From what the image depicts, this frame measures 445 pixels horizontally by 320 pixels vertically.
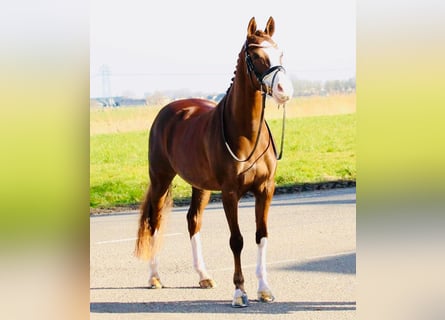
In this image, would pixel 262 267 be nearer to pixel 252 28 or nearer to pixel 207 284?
pixel 207 284

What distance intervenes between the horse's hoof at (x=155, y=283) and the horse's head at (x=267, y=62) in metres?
1.37

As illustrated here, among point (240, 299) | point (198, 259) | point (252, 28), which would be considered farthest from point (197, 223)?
point (252, 28)

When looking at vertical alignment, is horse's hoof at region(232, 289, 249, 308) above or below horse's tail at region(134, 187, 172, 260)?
below

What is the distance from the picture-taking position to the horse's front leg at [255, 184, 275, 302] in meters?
4.51

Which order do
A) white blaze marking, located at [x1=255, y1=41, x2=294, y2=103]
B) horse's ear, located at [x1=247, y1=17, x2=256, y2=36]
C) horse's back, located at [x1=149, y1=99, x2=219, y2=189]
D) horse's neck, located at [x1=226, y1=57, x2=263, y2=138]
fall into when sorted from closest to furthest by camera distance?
white blaze marking, located at [x1=255, y1=41, x2=294, y2=103] < horse's ear, located at [x1=247, y1=17, x2=256, y2=36] < horse's neck, located at [x1=226, y1=57, x2=263, y2=138] < horse's back, located at [x1=149, y1=99, x2=219, y2=189]

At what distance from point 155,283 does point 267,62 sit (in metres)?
1.51

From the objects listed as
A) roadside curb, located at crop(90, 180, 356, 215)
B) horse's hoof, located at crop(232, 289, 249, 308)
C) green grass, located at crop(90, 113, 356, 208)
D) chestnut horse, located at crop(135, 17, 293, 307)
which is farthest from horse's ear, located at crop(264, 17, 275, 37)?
horse's hoof, located at crop(232, 289, 249, 308)

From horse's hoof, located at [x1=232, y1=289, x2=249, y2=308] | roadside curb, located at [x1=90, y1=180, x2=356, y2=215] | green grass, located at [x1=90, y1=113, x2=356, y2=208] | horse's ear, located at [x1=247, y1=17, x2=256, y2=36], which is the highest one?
horse's ear, located at [x1=247, y1=17, x2=256, y2=36]

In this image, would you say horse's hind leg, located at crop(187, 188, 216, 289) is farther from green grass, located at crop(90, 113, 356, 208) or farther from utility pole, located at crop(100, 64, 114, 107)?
utility pole, located at crop(100, 64, 114, 107)

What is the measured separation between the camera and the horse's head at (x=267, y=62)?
4004 mm

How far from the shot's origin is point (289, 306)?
14.8 ft

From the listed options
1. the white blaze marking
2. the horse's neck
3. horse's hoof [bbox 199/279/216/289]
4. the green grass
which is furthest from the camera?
horse's hoof [bbox 199/279/216/289]
